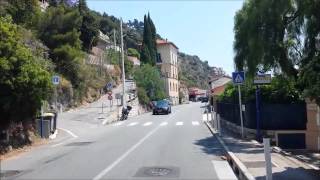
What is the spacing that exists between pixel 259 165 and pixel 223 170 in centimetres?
110

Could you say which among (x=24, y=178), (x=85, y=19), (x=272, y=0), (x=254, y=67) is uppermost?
(x=85, y=19)

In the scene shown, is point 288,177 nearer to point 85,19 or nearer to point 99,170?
point 99,170

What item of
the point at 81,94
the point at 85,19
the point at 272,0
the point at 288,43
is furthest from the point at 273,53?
the point at 85,19

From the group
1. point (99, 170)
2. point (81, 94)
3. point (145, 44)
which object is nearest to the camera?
point (99, 170)

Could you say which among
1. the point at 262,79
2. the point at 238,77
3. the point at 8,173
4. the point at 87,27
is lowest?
the point at 8,173

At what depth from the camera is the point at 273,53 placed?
77.5 ft

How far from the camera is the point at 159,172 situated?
15172 millimetres

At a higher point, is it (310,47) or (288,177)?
(310,47)

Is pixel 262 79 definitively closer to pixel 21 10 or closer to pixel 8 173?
pixel 8 173

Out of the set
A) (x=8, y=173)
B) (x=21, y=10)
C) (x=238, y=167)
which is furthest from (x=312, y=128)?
(x=21, y=10)

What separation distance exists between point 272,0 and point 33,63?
1049 centimetres

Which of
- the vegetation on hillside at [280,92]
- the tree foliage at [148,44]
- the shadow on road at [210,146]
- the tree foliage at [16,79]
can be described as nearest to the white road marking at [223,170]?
the shadow on road at [210,146]

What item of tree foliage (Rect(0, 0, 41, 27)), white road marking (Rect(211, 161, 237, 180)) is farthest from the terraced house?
white road marking (Rect(211, 161, 237, 180))

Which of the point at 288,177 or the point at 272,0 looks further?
the point at 272,0
